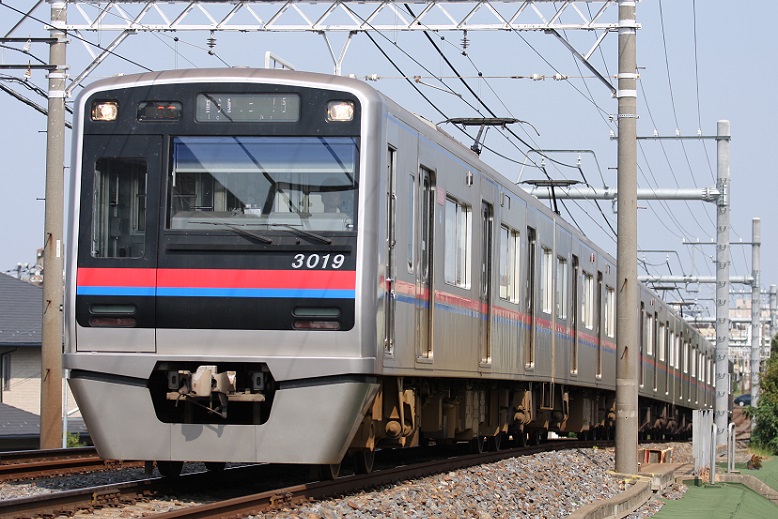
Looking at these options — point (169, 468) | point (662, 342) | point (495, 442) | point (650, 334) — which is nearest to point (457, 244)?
point (169, 468)

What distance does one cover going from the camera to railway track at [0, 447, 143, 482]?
11.3 m

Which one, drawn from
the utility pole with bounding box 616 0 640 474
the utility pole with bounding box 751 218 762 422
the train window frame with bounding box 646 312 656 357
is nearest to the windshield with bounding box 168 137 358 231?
the utility pole with bounding box 616 0 640 474

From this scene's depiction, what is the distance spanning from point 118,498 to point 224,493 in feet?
3.92

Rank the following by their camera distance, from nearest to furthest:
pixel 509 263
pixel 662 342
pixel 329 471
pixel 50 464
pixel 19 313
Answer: pixel 329 471, pixel 50 464, pixel 509 263, pixel 662 342, pixel 19 313

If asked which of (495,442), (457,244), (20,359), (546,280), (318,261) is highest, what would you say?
(457,244)

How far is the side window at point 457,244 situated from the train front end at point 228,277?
239cm

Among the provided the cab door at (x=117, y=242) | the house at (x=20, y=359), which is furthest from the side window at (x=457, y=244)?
the house at (x=20, y=359)

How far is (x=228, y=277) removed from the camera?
9562mm

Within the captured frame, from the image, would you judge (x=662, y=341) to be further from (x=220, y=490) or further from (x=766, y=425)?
(x=220, y=490)

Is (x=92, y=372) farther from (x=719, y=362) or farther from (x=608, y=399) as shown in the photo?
(x=719, y=362)

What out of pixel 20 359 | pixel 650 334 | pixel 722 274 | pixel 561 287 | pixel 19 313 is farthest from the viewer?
pixel 19 313

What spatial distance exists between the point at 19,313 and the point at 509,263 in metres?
23.0

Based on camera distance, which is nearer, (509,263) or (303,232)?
(303,232)

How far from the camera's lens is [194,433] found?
31.5 ft
